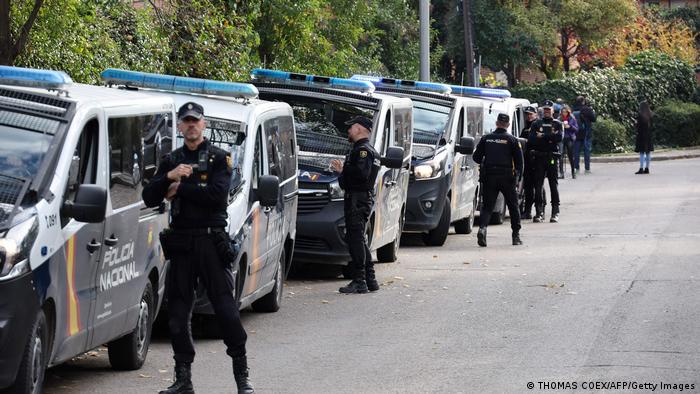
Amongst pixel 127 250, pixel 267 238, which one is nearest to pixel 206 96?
pixel 267 238

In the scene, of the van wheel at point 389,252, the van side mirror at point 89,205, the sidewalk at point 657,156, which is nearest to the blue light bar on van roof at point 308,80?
the van wheel at point 389,252

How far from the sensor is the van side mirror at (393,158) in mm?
15031

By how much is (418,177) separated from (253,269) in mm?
7407

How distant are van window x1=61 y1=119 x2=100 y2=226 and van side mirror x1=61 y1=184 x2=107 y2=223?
0.91ft

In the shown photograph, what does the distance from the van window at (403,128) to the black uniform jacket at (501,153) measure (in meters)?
1.43

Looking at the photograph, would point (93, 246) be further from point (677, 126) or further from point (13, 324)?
point (677, 126)

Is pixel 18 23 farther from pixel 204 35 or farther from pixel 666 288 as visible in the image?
pixel 666 288

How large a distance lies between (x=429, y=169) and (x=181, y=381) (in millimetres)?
10617

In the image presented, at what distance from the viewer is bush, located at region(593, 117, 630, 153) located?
152 ft

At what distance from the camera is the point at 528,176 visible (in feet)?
77.3

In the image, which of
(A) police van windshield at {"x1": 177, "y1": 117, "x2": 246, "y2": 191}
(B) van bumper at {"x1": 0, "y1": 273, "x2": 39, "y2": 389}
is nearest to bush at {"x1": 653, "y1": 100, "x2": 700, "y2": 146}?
(A) police van windshield at {"x1": 177, "y1": 117, "x2": 246, "y2": 191}

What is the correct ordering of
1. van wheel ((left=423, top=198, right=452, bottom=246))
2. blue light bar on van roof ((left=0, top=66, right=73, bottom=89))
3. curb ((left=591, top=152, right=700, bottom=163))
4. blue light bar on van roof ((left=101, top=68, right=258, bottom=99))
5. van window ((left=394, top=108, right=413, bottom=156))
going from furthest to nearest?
curb ((left=591, top=152, right=700, bottom=163)), van wheel ((left=423, top=198, right=452, bottom=246)), van window ((left=394, top=108, right=413, bottom=156)), blue light bar on van roof ((left=101, top=68, right=258, bottom=99)), blue light bar on van roof ((left=0, top=66, right=73, bottom=89))

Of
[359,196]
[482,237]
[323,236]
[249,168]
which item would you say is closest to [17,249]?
[249,168]

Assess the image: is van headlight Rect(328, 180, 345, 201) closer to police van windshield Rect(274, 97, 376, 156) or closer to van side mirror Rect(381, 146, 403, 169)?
van side mirror Rect(381, 146, 403, 169)
